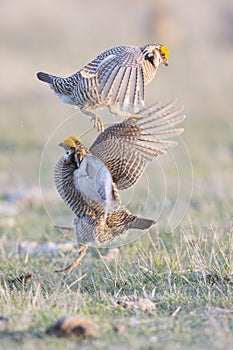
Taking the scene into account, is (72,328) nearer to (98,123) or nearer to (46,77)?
(98,123)

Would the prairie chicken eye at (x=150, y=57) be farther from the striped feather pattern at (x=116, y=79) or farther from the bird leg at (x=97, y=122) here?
the bird leg at (x=97, y=122)

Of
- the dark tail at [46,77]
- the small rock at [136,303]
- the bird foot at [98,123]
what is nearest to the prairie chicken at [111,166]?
the bird foot at [98,123]

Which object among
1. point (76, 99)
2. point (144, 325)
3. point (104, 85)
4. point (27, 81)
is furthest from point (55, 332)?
point (27, 81)

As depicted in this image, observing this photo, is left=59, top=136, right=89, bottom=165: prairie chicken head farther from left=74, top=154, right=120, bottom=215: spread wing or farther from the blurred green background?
the blurred green background

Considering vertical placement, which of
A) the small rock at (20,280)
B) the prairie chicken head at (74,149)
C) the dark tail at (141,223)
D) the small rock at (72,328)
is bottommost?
the small rock at (72,328)

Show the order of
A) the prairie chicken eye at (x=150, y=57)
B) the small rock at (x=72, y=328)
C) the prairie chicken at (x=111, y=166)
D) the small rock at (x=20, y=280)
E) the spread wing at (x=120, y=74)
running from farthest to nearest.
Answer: the prairie chicken eye at (x=150, y=57) < the small rock at (x=20, y=280) < the prairie chicken at (x=111, y=166) < the spread wing at (x=120, y=74) < the small rock at (x=72, y=328)

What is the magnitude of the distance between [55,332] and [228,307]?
1.10 m

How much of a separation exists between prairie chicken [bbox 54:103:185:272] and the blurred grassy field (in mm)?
267

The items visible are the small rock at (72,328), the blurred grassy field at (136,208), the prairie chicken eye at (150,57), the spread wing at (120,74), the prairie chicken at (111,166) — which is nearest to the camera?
the small rock at (72,328)

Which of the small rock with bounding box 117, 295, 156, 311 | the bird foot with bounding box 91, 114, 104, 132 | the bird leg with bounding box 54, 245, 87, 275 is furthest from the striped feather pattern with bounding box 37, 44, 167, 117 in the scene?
the small rock with bounding box 117, 295, 156, 311

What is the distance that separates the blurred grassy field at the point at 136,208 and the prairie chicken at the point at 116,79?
0.20 m

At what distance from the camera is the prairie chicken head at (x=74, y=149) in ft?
15.9

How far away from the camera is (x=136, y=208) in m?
7.02

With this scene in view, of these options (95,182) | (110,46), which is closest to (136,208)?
(95,182)
